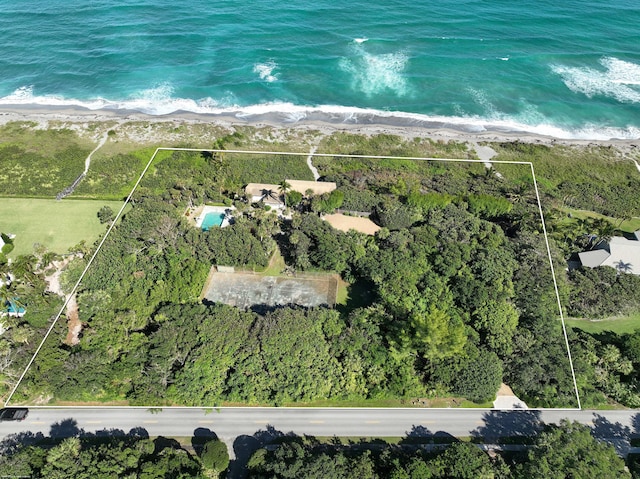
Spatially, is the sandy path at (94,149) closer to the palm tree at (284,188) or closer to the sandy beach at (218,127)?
the sandy beach at (218,127)

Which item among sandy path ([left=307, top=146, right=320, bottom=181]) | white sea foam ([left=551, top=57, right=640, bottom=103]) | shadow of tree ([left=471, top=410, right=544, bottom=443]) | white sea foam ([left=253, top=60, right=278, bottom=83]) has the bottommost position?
shadow of tree ([left=471, top=410, right=544, bottom=443])

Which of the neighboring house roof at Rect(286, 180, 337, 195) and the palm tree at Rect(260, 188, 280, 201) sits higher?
the neighboring house roof at Rect(286, 180, 337, 195)

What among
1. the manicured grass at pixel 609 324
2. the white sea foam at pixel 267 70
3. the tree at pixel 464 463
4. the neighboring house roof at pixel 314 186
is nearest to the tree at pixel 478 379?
the tree at pixel 464 463

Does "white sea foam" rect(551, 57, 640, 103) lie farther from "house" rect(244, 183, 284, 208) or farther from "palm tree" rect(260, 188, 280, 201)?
"palm tree" rect(260, 188, 280, 201)

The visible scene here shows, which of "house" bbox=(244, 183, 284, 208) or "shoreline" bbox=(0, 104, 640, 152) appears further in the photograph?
"shoreline" bbox=(0, 104, 640, 152)

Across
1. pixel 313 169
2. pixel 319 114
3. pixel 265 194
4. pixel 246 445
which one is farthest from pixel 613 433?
pixel 319 114

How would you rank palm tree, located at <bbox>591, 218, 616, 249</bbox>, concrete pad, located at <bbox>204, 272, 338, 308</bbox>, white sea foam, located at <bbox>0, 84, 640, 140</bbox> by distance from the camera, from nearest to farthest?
1. concrete pad, located at <bbox>204, 272, 338, 308</bbox>
2. palm tree, located at <bbox>591, 218, 616, 249</bbox>
3. white sea foam, located at <bbox>0, 84, 640, 140</bbox>

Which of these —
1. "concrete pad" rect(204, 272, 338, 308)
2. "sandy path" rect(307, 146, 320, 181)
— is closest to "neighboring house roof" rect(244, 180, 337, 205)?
"sandy path" rect(307, 146, 320, 181)

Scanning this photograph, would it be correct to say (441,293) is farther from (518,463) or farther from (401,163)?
(401,163)
